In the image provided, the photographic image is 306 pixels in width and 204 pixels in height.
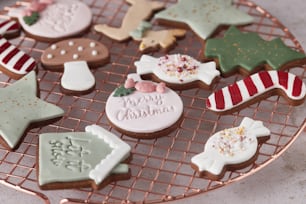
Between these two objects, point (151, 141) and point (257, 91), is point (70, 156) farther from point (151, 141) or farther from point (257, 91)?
point (257, 91)

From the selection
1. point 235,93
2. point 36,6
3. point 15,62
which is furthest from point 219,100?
point 36,6

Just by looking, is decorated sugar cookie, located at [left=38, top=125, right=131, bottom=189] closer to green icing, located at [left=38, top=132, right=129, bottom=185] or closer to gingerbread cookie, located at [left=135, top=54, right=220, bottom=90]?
green icing, located at [left=38, top=132, right=129, bottom=185]

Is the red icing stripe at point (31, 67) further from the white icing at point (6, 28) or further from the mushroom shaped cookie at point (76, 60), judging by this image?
the white icing at point (6, 28)

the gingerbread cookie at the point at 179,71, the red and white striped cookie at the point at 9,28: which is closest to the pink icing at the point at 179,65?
the gingerbread cookie at the point at 179,71

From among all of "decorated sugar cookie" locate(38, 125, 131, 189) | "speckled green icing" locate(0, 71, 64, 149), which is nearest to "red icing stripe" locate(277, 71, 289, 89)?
"decorated sugar cookie" locate(38, 125, 131, 189)

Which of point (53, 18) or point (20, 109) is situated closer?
point (20, 109)

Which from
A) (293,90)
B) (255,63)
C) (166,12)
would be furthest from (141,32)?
(293,90)

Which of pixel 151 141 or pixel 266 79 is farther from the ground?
pixel 266 79
